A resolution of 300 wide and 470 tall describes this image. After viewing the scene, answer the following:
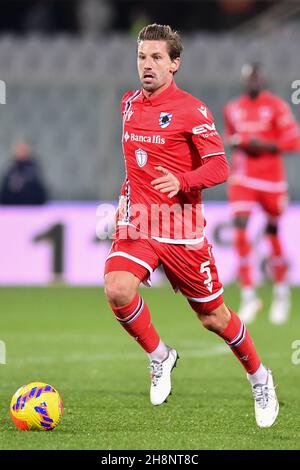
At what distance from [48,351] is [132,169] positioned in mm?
3464

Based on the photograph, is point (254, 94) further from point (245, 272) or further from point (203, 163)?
point (203, 163)

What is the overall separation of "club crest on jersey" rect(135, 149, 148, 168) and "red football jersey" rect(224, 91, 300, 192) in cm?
581

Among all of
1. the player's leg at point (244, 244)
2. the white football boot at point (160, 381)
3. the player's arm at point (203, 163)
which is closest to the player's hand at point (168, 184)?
the player's arm at point (203, 163)

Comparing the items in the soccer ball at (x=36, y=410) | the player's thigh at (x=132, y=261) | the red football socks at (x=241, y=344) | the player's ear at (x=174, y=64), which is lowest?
the soccer ball at (x=36, y=410)

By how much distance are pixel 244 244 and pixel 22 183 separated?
5.12 metres

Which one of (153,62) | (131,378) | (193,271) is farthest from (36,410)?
(131,378)

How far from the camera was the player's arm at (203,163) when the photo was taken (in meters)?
5.77

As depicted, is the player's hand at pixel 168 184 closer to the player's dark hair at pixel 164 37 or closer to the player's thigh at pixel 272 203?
the player's dark hair at pixel 164 37

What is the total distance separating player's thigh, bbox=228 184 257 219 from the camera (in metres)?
11.9

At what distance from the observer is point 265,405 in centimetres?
595

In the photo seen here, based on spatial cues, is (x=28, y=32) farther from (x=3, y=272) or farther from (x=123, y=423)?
(x=123, y=423)

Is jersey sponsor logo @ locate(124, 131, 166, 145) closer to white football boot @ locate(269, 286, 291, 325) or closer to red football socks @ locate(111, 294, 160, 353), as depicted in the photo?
red football socks @ locate(111, 294, 160, 353)

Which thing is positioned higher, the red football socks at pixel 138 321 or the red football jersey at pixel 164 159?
the red football jersey at pixel 164 159

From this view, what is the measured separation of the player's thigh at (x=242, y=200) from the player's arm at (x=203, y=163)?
5833 millimetres
